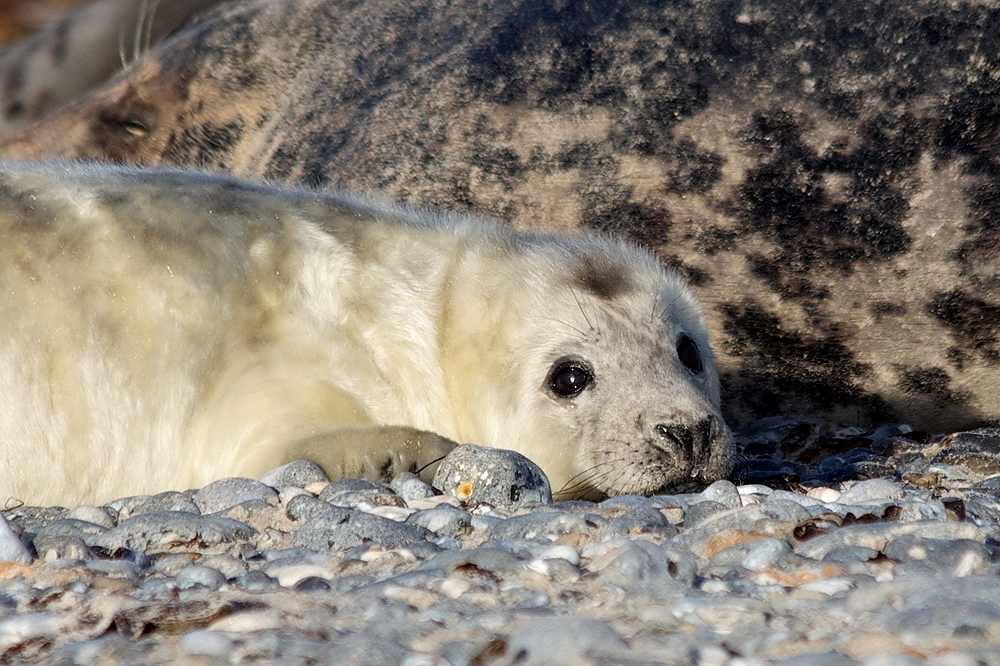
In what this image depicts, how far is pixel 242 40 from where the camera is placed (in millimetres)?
5176

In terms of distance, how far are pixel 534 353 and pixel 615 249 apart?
0.36 meters

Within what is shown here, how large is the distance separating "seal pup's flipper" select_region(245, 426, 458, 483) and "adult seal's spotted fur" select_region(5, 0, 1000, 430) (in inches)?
53.2

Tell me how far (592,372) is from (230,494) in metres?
0.76

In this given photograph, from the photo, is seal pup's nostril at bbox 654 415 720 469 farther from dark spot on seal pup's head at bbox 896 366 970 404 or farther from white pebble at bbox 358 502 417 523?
dark spot on seal pup's head at bbox 896 366 970 404

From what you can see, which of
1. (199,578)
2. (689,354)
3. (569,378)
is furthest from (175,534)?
(689,354)

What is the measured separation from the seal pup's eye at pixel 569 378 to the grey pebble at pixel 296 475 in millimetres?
534

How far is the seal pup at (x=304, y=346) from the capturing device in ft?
9.43

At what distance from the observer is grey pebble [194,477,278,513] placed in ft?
8.46

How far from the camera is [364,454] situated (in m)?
2.79

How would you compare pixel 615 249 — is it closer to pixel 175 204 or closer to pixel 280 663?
pixel 175 204

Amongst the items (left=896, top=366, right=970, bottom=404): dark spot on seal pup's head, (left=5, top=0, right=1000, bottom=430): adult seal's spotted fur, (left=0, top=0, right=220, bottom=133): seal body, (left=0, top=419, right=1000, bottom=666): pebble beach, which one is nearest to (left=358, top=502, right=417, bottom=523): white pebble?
(left=0, top=419, right=1000, bottom=666): pebble beach

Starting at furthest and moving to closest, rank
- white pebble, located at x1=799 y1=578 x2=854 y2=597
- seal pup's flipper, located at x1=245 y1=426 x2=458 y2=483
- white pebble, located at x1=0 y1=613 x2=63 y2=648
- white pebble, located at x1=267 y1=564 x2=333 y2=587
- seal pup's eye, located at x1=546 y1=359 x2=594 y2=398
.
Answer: seal pup's eye, located at x1=546 y1=359 x2=594 y2=398 → seal pup's flipper, located at x1=245 y1=426 x2=458 y2=483 → white pebble, located at x1=267 y1=564 x2=333 y2=587 → white pebble, located at x1=799 y1=578 x2=854 y2=597 → white pebble, located at x1=0 y1=613 x2=63 y2=648

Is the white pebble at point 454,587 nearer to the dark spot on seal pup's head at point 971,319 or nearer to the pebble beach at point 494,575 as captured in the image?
the pebble beach at point 494,575

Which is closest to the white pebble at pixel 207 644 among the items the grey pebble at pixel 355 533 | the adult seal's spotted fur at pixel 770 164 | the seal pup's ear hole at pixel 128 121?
the grey pebble at pixel 355 533
